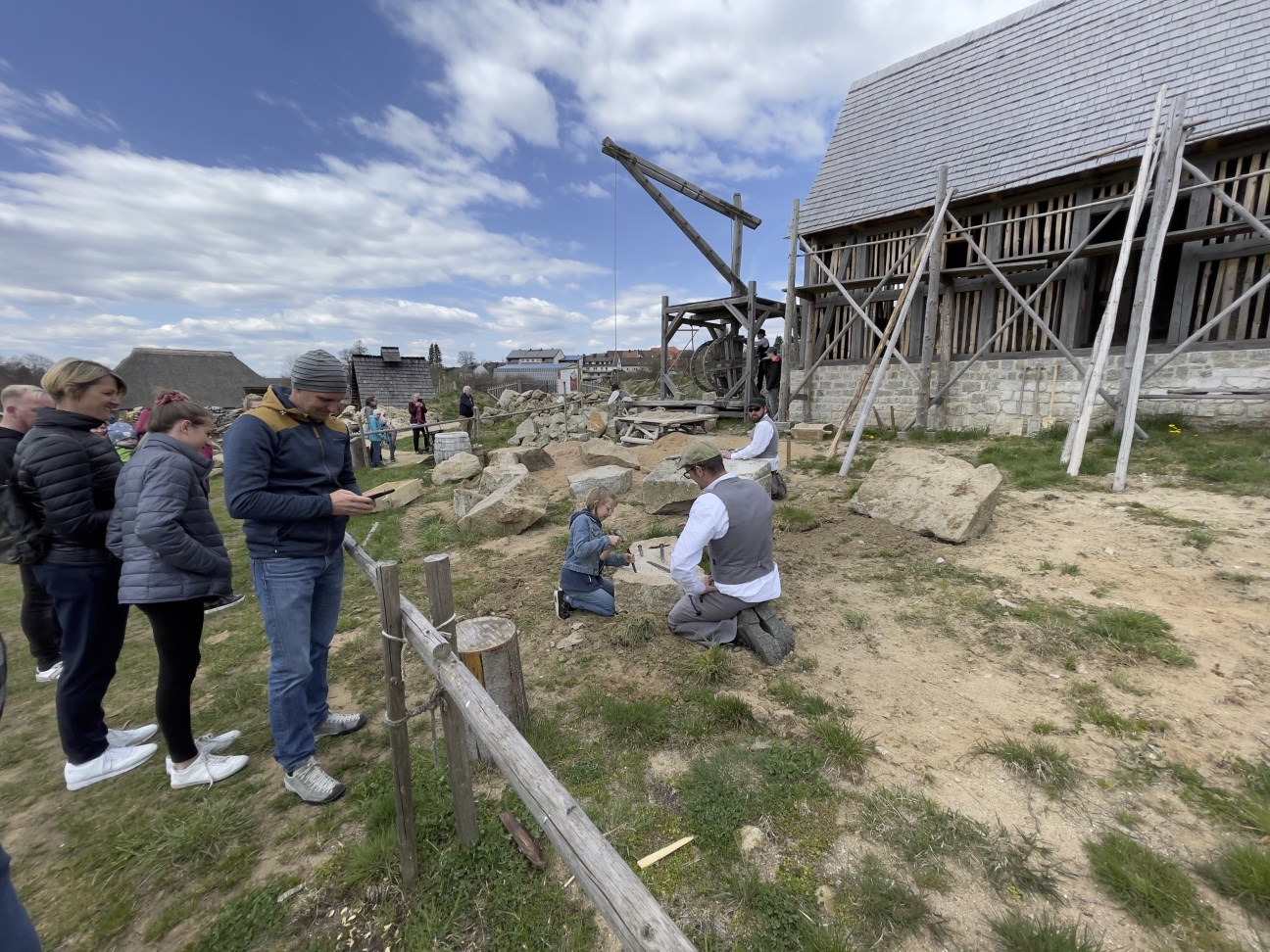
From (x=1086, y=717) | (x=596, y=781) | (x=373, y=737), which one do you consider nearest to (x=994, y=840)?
(x=1086, y=717)

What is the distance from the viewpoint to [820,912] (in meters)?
1.99

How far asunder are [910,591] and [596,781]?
309 cm

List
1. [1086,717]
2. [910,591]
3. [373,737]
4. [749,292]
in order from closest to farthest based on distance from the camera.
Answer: [1086,717] → [373,737] → [910,591] → [749,292]

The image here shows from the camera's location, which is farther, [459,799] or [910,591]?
[910,591]

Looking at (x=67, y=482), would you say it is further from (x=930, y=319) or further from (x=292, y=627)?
(x=930, y=319)

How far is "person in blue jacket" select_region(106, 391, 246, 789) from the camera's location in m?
2.39

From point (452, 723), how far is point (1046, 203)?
12684 millimetres

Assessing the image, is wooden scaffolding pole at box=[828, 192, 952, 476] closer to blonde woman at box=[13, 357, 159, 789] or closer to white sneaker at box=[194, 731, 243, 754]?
white sneaker at box=[194, 731, 243, 754]

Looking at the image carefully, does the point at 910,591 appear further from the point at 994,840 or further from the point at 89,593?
the point at 89,593

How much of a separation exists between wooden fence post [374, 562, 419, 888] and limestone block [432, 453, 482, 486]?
840 cm

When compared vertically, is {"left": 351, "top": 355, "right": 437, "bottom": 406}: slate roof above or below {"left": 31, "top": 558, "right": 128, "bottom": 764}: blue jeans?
above

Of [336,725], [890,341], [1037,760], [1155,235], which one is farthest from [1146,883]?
[1155,235]

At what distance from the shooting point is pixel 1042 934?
1.83 m

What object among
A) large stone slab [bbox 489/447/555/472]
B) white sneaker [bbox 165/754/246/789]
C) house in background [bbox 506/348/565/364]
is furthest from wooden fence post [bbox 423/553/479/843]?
house in background [bbox 506/348/565/364]
